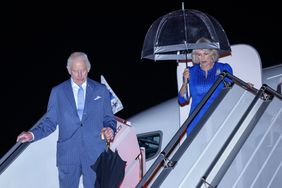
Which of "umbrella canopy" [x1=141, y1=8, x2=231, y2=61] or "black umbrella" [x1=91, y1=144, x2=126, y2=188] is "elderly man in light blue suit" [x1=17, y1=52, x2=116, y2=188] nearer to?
"black umbrella" [x1=91, y1=144, x2=126, y2=188]

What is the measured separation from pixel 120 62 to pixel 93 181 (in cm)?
2554

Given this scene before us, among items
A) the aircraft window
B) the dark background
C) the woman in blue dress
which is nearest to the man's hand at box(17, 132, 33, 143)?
the woman in blue dress

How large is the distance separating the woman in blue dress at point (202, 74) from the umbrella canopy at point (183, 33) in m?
0.13

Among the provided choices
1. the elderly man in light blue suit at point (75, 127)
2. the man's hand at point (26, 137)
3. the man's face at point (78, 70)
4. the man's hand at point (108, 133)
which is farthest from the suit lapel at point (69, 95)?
the man's hand at point (26, 137)

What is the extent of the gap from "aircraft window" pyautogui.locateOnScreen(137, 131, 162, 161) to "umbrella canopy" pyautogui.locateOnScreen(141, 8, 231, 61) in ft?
3.35

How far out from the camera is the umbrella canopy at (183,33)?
18.4 feet

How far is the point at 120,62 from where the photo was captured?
30594 mm

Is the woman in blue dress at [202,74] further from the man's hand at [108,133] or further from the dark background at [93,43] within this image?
the dark background at [93,43]

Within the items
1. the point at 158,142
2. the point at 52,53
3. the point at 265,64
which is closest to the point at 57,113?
the point at 158,142

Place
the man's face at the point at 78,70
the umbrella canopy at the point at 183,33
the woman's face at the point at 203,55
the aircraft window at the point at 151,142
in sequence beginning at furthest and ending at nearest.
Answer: the aircraft window at the point at 151,142
the umbrella canopy at the point at 183,33
the woman's face at the point at 203,55
the man's face at the point at 78,70

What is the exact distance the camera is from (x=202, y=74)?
215 inches

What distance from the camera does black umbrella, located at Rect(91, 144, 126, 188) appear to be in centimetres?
504

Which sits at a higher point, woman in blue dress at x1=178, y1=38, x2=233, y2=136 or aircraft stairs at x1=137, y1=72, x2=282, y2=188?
woman in blue dress at x1=178, y1=38, x2=233, y2=136

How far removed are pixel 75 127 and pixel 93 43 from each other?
26006 mm
